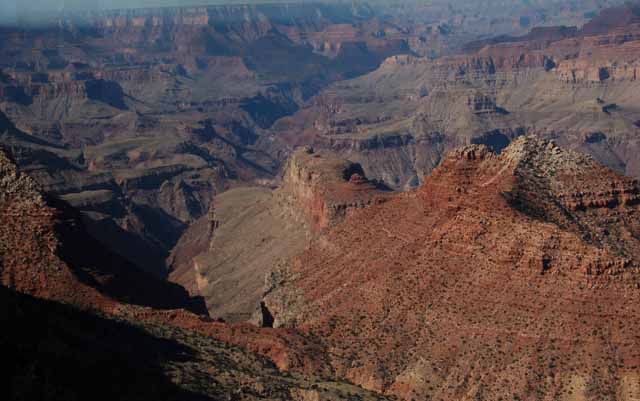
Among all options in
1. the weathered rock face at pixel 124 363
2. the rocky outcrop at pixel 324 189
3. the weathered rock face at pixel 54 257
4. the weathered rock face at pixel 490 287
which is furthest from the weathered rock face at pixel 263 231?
the weathered rock face at pixel 124 363

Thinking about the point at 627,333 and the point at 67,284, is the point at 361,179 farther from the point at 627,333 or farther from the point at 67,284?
the point at 627,333

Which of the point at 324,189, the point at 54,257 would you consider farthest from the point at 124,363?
the point at 324,189

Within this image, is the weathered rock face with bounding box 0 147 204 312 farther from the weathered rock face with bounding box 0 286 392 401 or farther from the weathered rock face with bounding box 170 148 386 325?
the weathered rock face with bounding box 170 148 386 325

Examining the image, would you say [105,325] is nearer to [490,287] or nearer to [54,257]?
[54,257]

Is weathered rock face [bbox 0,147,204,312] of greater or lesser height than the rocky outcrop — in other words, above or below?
above

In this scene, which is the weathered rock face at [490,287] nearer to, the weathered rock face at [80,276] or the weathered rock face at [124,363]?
the weathered rock face at [80,276]

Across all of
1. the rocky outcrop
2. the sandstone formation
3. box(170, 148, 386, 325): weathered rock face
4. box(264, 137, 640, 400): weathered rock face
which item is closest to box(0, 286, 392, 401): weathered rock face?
the sandstone formation
